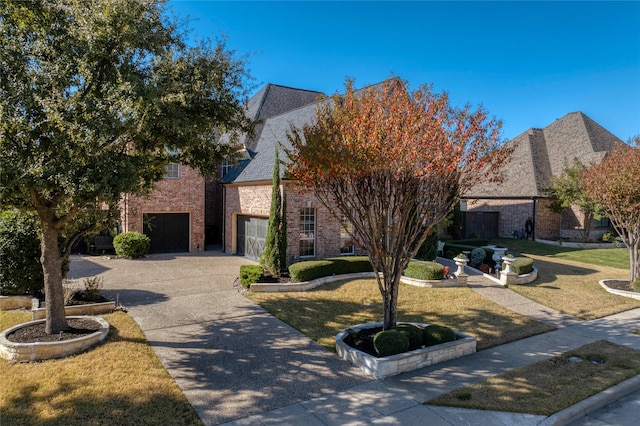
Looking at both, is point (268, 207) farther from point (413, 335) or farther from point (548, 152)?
point (548, 152)

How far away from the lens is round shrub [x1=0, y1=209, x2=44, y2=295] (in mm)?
10234

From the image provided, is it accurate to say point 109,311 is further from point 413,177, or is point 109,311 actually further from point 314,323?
point 413,177

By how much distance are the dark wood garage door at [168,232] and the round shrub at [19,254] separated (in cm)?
951

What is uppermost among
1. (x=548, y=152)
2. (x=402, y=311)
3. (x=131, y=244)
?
(x=548, y=152)

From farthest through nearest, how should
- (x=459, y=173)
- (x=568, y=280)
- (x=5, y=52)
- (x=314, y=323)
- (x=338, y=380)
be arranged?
1. (x=568, y=280)
2. (x=314, y=323)
3. (x=459, y=173)
4. (x=338, y=380)
5. (x=5, y=52)

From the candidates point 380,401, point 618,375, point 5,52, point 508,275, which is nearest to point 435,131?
point 380,401

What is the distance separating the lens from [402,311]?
36.4 ft

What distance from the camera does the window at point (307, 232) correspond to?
640 inches

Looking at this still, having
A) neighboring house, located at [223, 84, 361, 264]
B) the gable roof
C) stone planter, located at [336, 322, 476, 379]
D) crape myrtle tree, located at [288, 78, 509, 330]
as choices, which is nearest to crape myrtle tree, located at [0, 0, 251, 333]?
crape myrtle tree, located at [288, 78, 509, 330]

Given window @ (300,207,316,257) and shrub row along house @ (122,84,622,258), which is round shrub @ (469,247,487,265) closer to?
shrub row along house @ (122,84,622,258)

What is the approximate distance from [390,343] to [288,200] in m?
8.90

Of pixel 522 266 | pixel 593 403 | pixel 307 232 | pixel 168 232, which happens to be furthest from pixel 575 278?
pixel 168 232

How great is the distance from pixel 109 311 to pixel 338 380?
6.57 meters

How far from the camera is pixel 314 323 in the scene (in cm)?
997
